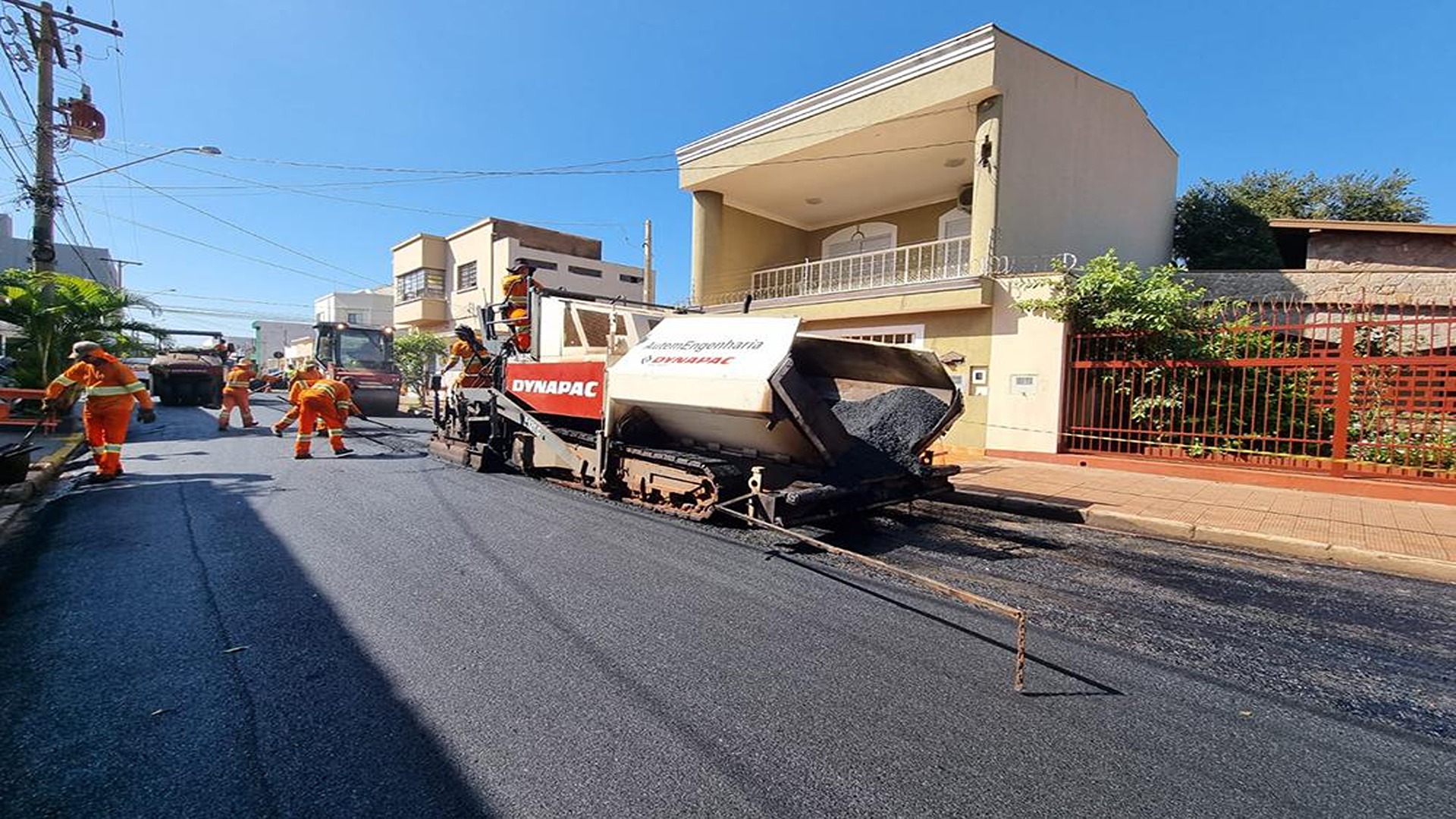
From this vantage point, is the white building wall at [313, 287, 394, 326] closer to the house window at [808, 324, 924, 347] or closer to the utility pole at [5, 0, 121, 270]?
the utility pole at [5, 0, 121, 270]

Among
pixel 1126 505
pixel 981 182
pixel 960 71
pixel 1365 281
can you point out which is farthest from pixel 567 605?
pixel 1365 281

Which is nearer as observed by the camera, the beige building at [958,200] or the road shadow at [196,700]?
the road shadow at [196,700]

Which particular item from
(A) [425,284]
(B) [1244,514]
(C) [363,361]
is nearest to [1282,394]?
(B) [1244,514]

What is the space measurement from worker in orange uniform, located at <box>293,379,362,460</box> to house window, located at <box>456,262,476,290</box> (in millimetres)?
21129

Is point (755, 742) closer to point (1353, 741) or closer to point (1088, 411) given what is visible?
point (1353, 741)

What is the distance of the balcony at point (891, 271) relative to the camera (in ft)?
36.5

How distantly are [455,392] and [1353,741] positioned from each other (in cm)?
924

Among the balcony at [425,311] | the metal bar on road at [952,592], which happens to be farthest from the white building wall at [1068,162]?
the balcony at [425,311]

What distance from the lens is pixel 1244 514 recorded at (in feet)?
19.9

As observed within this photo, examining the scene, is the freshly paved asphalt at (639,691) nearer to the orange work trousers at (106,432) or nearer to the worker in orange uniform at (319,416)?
the orange work trousers at (106,432)

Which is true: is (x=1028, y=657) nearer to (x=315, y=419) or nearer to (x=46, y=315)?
(x=315, y=419)

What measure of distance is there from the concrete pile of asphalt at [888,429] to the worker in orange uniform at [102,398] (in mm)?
7822

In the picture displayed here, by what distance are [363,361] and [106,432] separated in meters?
9.71

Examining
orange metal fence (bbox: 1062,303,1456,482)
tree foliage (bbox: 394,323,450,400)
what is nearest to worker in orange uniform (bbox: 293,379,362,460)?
orange metal fence (bbox: 1062,303,1456,482)
